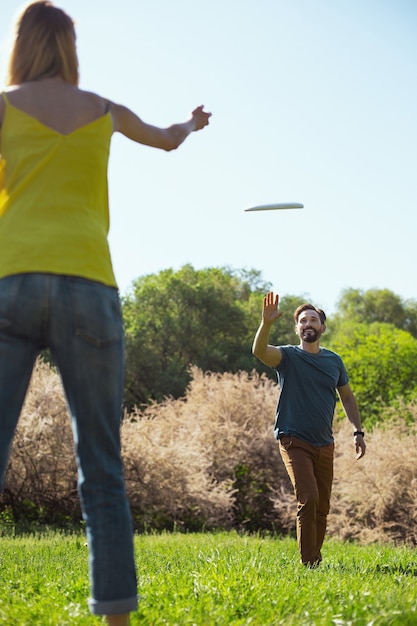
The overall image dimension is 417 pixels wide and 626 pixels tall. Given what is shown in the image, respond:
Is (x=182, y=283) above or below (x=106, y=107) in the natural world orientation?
above

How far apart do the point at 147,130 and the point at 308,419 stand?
15.4ft

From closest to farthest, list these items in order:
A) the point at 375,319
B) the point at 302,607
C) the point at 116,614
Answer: the point at 116,614 → the point at 302,607 → the point at 375,319

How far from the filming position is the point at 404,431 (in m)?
Result: 18.8

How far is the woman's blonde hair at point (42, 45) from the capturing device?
135 inches

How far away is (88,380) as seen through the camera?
3.14m

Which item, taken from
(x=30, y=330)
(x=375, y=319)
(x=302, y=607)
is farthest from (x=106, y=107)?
(x=375, y=319)

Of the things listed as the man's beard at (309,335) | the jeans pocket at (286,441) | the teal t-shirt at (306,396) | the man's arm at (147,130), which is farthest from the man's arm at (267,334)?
the man's arm at (147,130)

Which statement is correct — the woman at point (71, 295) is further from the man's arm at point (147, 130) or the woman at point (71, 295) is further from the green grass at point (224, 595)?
the green grass at point (224, 595)

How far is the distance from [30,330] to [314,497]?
16.2 feet

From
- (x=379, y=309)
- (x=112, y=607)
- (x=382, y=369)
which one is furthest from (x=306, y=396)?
(x=379, y=309)

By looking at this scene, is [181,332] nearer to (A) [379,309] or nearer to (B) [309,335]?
(A) [379,309]

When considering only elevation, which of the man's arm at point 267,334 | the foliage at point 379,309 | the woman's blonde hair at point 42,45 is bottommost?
the man's arm at point 267,334

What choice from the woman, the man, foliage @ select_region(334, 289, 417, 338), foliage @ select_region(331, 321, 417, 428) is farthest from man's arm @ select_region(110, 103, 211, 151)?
foliage @ select_region(334, 289, 417, 338)

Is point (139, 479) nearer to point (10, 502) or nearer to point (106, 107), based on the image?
point (10, 502)
